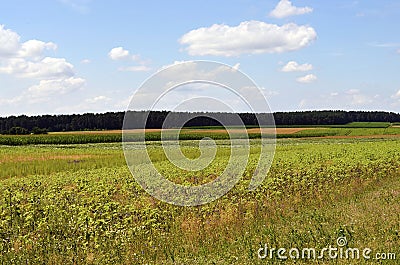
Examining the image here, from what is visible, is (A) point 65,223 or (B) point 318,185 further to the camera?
(B) point 318,185

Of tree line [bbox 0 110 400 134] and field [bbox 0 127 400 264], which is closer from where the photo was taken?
field [bbox 0 127 400 264]

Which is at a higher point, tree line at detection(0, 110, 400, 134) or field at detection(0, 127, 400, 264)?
tree line at detection(0, 110, 400, 134)

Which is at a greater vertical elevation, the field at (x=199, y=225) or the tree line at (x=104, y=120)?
the tree line at (x=104, y=120)

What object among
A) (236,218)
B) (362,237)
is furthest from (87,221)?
(362,237)

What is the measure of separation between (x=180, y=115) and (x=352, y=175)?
8807mm

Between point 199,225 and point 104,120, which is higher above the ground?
point 104,120

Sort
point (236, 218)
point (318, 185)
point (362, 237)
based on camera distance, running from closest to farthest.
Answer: point (362, 237) < point (236, 218) < point (318, 185)

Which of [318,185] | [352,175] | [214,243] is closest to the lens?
[214,243]

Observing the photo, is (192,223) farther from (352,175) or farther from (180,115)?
(352,175)

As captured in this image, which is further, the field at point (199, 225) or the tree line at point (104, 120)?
the tree line at point (104, 120)

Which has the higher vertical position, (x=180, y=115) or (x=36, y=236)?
(x=180, y=115)

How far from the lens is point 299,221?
37.7ft

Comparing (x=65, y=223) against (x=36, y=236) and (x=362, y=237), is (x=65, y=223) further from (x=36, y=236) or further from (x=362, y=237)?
(x=362, y=237)

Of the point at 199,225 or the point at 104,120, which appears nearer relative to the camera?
the point at 199,225
